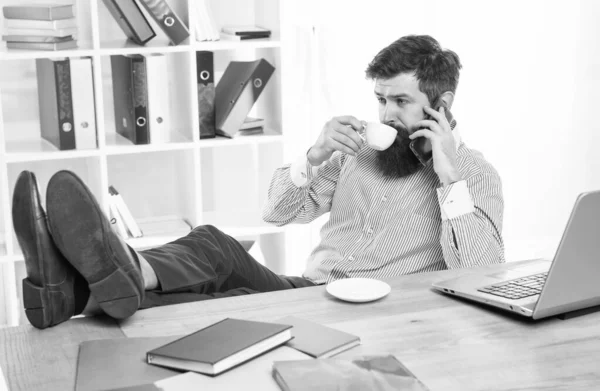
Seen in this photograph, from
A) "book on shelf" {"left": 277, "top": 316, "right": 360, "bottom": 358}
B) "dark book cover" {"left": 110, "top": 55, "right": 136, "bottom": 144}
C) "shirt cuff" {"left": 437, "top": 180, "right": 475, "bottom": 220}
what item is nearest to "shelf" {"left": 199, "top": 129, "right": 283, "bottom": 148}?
"dark book cover" {"left": 110, "top": 55, "right": 136, "bottom": 144}

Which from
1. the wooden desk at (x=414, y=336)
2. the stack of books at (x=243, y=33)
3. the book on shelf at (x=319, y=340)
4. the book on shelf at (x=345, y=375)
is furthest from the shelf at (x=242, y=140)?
the book on shelf at (x=345, y=375)

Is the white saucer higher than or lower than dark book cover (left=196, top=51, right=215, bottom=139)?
lower

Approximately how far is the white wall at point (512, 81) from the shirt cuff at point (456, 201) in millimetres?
1475

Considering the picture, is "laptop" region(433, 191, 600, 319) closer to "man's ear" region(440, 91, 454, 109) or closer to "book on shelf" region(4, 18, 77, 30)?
"man's ear" region(440, 91, 454, 109)

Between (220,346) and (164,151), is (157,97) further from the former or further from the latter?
(220,346)

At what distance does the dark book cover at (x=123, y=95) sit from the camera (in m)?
3.02

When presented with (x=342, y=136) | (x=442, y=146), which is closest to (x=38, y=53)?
(x=342, y=136)

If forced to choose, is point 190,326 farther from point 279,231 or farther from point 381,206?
point 279,231

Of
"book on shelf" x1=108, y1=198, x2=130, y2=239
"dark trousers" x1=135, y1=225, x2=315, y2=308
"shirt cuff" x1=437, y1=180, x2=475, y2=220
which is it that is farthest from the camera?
"book on shelf" x1=108, y1=198, x2=130, y2=239

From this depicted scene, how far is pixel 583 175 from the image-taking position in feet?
13.6

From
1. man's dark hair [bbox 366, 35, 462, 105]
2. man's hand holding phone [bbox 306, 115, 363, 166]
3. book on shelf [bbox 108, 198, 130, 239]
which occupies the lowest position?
book on shelf [bbox 108, 198, 130, 239]

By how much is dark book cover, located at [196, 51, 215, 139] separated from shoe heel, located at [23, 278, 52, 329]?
67.3 inches

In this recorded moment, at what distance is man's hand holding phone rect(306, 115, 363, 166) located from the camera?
2264mm

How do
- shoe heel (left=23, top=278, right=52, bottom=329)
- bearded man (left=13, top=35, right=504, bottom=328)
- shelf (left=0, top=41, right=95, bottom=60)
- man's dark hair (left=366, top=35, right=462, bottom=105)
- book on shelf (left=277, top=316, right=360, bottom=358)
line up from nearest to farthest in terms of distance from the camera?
book on shelf (left=277, top=316, right=360, bottom=358)
shoe heel (left=23, top=278, right=52, bottom=329)
bearded man (left=13, top=35, right=504, bottom=328)
man's dark hair (left=366, top=35, right=462, bottom=105)
shelf (left=0, top=41, right=95, bottom=60)
